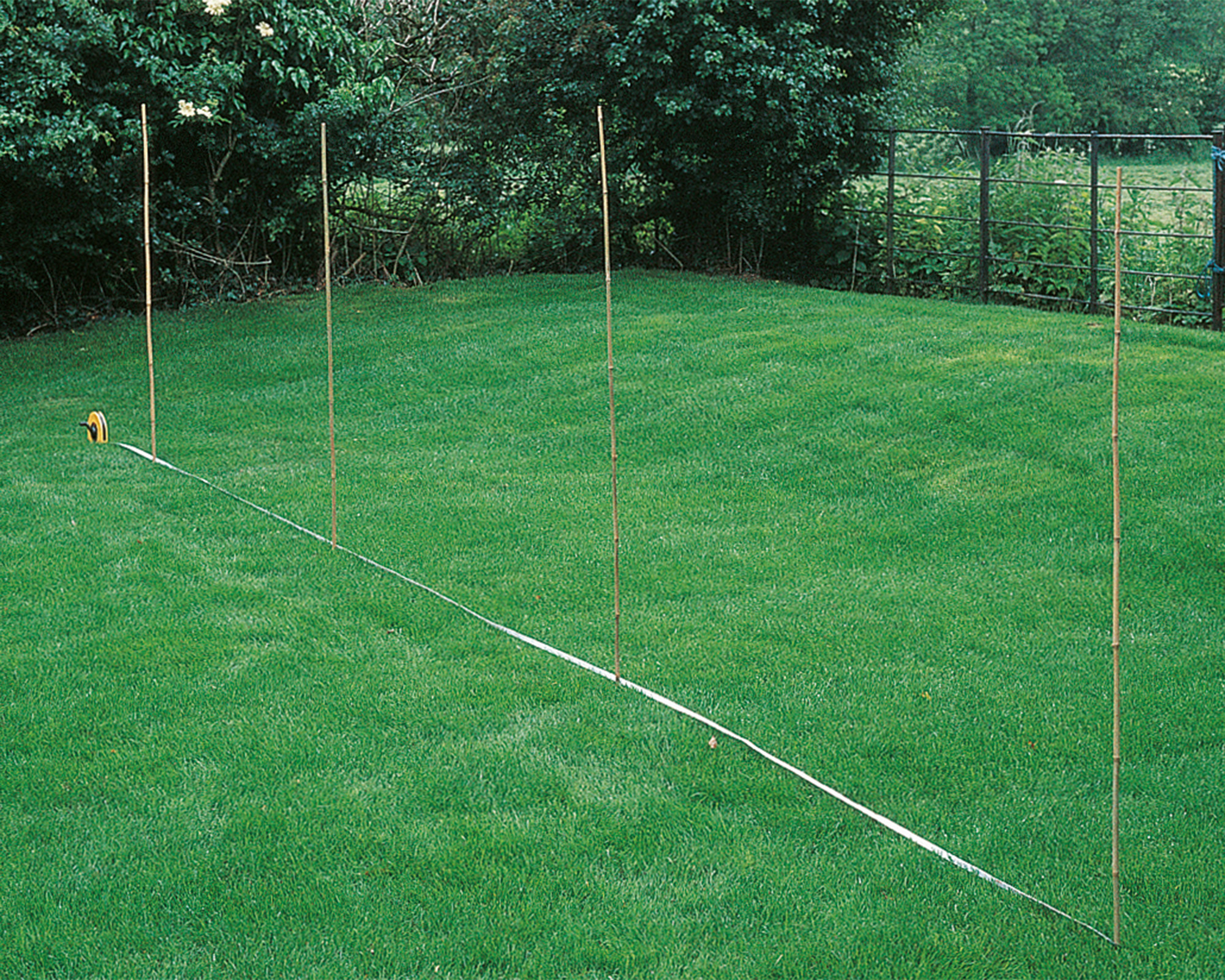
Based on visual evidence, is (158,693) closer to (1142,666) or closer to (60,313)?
(1142,666)

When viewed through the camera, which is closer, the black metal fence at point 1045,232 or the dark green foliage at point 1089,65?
the black metal fence at point 1045,232

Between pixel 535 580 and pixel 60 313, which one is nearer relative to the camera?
pixel 535 580

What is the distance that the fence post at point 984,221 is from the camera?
1202 centimetres

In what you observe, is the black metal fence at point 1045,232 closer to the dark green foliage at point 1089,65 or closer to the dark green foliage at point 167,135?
the dark green foliage at point 167,135

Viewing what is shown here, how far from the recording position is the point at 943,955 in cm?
302

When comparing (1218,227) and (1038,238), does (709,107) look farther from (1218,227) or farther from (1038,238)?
(1218,227)

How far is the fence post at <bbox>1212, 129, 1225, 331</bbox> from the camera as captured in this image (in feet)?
31.8

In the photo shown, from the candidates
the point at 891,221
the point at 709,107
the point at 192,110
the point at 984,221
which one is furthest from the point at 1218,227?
the point at 192,110

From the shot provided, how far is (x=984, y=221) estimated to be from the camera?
39.9 ft

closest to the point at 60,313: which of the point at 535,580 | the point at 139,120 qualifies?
the point at 139,120

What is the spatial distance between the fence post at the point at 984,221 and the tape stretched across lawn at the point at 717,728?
7.95 m

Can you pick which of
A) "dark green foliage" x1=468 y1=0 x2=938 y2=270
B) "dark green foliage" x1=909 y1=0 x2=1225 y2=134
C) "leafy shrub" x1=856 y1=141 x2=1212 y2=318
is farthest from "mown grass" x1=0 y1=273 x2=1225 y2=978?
"dark green foliage" x1=909 y1=0 x2=1225 y2=134

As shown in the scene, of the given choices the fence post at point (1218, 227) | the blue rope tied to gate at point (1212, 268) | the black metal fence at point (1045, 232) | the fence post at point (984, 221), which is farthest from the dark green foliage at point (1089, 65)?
the fence post at point (1218, 227)

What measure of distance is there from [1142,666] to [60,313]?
11.2 metres
